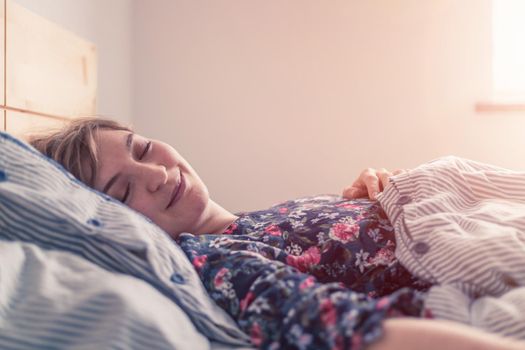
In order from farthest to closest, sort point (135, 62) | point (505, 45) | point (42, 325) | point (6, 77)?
point (135, 62)
point (505, 45)
point (6, 77)
point (42, 325)

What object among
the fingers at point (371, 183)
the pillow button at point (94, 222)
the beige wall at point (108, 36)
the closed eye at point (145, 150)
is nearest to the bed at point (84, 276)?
the pillow button at point (94, 222)

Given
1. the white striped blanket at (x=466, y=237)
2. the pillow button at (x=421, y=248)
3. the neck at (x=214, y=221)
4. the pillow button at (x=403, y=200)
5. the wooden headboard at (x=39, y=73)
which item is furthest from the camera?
the wooden headboard at (x=39, y=73)

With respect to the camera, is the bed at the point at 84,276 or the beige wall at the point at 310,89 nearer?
the bed at the point at 84,276

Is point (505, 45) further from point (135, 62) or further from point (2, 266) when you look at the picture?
point (2, 266)

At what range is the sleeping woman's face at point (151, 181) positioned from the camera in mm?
976

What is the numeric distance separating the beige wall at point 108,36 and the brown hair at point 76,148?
807 millimetres

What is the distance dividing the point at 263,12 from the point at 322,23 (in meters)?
0.28

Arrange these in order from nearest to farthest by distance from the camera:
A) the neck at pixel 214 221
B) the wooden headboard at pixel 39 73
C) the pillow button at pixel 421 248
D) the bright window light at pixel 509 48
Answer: the pillow button at pixel 421 248, the neck at pixel 214 221, the wooden headboard at pixel 39 73, the bright window light at pixel 509 48

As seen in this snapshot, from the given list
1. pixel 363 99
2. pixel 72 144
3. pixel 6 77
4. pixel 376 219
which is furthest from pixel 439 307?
pixel 363 99

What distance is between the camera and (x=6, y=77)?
4.60ft

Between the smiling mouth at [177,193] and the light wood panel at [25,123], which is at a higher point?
the light wood panel at [25,123]

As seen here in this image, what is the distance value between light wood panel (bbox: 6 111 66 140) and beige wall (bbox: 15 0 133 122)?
0.38 meters

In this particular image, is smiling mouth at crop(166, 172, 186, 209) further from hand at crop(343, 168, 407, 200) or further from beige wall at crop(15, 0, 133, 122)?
beige wall at crop(15, 0, 133, 122)

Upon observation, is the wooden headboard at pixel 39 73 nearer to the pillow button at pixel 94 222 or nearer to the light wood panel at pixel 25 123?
the light wood panel at pixel 25 123
